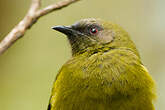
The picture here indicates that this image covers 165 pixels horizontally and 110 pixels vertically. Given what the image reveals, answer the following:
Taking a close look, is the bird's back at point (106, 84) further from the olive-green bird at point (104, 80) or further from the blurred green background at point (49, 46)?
the blurred green background at point (49, 46)

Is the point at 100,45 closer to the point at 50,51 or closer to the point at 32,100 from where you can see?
the point at 32,100

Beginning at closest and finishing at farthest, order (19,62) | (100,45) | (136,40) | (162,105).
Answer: (100,45) < (162,105) < (19,62) < (136,40)

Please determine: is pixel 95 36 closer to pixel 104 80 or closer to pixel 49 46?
pixel 104 80

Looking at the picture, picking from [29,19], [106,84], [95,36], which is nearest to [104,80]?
[106,84]

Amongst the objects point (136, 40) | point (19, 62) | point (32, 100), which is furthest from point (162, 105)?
point (19, 62)

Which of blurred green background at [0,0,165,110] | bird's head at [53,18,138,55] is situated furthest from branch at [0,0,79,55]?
blurred green background at [0,0,165,110]

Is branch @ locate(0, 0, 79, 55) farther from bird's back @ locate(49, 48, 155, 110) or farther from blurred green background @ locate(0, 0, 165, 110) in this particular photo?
blurred green background @ locate(0, 0, 165, 110)

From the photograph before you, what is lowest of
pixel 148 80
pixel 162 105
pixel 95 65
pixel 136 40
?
pixel 162 105
